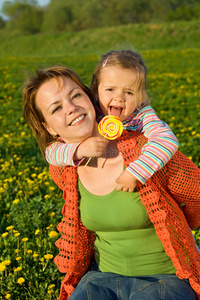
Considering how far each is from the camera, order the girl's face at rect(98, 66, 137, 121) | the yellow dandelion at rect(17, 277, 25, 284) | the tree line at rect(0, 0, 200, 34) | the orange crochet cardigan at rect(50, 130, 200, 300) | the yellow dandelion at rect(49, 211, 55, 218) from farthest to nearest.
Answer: the tree line at rect(0, 0, 200, 34), the yellow dandelion at rect(49, 211, 55, 218), the yellow dandelion at rect(17, 277, 25, 284), the girl's face at rect(98, 66, 137, 121), the orange crochet cardigan at rect(50, 130, 200, 300)

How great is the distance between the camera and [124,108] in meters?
2.04

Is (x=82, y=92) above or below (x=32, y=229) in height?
above

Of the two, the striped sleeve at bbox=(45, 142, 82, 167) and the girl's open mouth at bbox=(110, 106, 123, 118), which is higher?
the girl's open mouth at bbox=(110, 106, 123, 118)

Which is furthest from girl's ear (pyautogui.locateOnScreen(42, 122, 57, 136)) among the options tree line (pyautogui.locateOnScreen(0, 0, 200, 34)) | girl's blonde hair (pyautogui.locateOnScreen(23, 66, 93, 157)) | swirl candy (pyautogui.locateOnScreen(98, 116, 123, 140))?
tree line (pyautogui.locateOnScreen(0, 0, 200, 34))

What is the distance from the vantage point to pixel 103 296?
184cm

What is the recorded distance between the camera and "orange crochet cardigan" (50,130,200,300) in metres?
1.83

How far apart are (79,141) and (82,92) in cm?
28

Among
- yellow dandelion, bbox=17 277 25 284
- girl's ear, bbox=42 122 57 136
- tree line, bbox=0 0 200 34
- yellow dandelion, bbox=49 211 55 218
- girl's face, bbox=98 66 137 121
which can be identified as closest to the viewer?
girl's face, bbox=98 66 137 121

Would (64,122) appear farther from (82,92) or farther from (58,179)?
(58,179)

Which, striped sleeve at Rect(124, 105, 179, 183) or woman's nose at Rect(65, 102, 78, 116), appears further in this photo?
woman's nose at Rect(65, 102, 78, 116)

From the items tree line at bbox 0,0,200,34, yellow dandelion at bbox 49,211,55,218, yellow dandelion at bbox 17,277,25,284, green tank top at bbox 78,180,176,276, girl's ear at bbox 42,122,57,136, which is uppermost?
tree line at bbox 0,0,200,34

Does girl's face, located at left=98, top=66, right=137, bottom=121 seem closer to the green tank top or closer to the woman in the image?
the woman

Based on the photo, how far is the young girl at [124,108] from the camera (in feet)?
5.85

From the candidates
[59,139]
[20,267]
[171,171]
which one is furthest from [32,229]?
[171,171]
